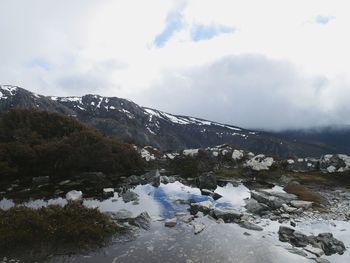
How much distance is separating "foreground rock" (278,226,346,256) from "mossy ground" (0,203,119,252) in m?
10.2

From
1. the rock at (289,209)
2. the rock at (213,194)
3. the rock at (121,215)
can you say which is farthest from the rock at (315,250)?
the rock at (213,194)

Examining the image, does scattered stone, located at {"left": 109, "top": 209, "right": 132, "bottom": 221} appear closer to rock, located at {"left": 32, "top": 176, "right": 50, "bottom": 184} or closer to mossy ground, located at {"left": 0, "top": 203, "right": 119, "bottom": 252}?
mossy ground, located at {"left": 0, "top": 203, "right": 119, "bottom": 252}

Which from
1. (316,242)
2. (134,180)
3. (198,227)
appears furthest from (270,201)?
(134,180)

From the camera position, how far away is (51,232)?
20.7m

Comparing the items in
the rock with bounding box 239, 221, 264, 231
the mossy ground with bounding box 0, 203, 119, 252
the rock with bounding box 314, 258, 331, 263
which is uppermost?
the mossy ground with bounding box 0, 203, 119, 252

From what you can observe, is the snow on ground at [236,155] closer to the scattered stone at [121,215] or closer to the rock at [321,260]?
the scattered stone at [121,215]

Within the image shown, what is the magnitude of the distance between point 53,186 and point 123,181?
930 cm

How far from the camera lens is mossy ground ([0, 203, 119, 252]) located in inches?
779

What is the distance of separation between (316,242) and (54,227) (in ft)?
48.2

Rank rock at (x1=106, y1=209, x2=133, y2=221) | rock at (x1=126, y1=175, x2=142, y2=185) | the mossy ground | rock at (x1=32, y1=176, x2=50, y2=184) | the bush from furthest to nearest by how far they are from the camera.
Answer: the bush < rock at (x1=126, y1=175, x2=142, y2=185) < rock at (x1=32, y1=176, x2=50, y2=184) < rock at (x1=106, y1=209, x2=133, y2=221) < the mossy ground

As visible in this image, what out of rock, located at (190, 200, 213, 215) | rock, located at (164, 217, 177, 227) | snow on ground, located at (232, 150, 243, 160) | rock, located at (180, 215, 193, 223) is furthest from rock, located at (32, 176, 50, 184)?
snow on ground, located at (232, 150, 243, 160)

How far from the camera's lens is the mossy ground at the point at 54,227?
1978cm

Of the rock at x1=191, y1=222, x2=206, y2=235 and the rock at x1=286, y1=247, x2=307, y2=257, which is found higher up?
the rock at x1=191, y1=222, x2=206, y2=235

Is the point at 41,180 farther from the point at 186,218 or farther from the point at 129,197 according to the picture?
the point at 186,218
